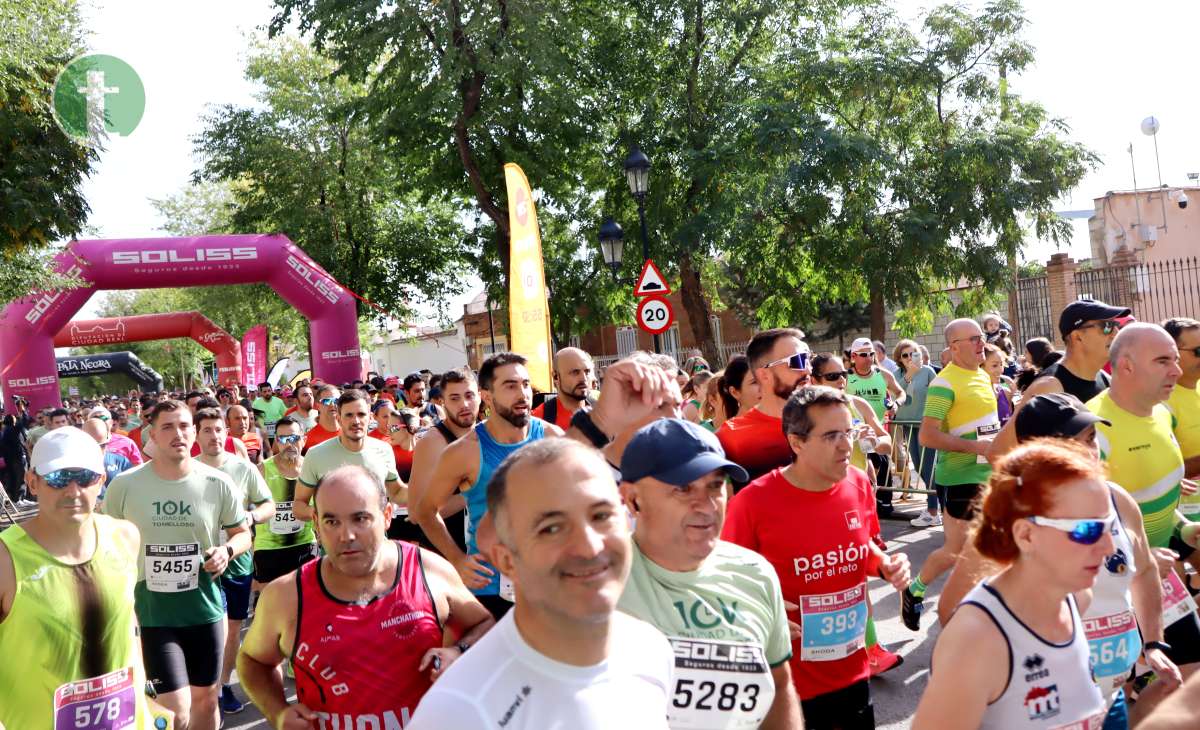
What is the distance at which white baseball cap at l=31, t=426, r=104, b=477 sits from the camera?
13.3 ft

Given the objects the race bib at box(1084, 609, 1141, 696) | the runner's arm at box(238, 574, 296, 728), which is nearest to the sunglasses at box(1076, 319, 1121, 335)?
the race bib at box(1084, 609, 1141, 696)

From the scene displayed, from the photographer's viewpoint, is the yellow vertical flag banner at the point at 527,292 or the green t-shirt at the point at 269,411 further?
the green t-shirt at the point at 269,411

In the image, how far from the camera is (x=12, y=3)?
13.7 metres

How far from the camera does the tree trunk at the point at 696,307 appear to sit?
2330 cm

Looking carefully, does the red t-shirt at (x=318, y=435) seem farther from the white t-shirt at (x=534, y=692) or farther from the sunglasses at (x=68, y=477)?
the white t-shirt at (x=534, y=692)

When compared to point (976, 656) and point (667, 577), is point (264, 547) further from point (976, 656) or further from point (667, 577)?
point (976, 656)

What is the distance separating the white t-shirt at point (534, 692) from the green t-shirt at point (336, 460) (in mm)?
5654

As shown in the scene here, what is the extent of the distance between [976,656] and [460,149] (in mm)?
19611

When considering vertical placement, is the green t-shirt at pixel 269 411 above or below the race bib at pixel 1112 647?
above

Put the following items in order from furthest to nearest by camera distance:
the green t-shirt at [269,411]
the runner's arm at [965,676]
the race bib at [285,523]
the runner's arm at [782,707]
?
1. the green t-shirt at [269,411]
2. the race bib at [285,523]
3. the runner's arm at [782,707]
4. the runner's arm at [965,676]

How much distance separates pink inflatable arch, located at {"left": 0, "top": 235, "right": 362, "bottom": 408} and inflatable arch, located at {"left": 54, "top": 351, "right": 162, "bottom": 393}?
30898mm

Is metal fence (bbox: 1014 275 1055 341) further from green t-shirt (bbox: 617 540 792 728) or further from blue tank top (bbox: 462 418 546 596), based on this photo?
green t-shirt (bbox: 617 540 792 728)

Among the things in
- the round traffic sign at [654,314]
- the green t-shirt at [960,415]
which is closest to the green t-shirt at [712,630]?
the green t-shirt at [960,415]

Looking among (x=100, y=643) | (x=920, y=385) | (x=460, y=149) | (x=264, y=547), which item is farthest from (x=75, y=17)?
(x=100, y=643)
